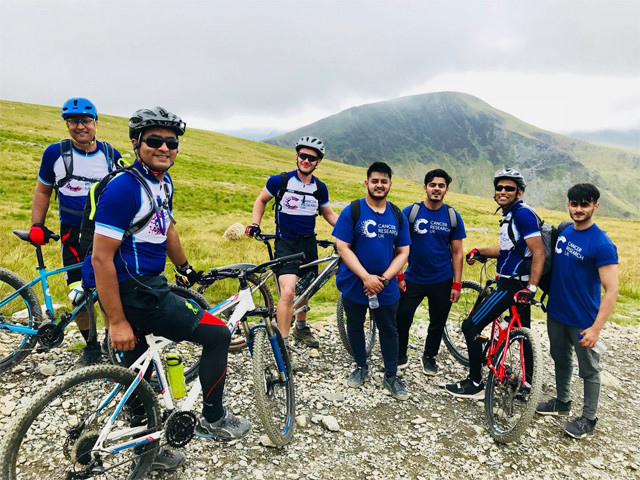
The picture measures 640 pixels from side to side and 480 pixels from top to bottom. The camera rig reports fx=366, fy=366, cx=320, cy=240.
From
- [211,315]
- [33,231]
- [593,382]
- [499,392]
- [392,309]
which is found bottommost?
[499,392]

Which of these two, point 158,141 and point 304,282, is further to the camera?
point 304,282

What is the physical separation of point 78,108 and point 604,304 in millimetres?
→ 8456

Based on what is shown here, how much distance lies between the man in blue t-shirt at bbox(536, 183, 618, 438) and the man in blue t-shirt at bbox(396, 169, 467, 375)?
1627 millimetres

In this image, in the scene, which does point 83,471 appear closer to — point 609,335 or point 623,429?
point 623,429

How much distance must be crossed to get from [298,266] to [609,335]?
870cm

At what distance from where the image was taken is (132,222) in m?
3.51

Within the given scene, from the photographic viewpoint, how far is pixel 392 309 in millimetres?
6090

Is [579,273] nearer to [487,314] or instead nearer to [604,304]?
[604,304]

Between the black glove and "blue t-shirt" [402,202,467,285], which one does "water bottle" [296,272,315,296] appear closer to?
"blue t-shirt" [402,202,467,285]

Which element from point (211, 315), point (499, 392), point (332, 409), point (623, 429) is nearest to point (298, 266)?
point (332, 409)

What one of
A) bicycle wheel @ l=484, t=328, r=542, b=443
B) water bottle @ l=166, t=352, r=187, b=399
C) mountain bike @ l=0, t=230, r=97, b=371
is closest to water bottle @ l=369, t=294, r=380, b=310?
bicycle wheel @ l=484, t=328, r=542, b=443

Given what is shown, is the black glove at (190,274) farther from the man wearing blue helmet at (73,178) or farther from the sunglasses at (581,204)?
the sunglasses at (581,204)

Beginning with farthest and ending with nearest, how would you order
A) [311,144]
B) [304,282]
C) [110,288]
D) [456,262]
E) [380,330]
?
[304,282] < [311,144] < [456,262] < [380,330] < [110,288]

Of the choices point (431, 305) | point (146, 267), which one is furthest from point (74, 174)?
point (431, 305)
